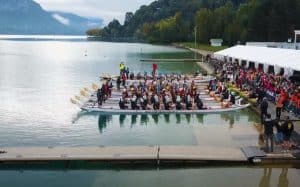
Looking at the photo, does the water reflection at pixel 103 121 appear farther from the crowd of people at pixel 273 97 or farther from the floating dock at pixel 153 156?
the crowd of people at pixel 273 97

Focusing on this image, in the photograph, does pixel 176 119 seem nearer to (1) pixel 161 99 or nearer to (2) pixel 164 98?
(2) pixel 164 98

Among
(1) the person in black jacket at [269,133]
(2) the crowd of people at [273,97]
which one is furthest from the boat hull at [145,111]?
(1) the person in black jacket at [269,133]

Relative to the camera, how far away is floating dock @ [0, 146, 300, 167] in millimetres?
17312

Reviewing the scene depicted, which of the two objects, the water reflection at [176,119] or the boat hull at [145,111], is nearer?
the water reflection at [176,119]

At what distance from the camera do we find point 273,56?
3797 centimetres

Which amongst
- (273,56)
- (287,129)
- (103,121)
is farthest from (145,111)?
(273,56)

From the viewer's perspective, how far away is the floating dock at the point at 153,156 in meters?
17.3

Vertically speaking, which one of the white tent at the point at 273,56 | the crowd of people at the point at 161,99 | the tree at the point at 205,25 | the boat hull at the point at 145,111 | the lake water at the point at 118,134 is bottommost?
the lake water at the point at 118,134

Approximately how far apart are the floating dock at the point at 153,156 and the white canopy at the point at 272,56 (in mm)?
12807

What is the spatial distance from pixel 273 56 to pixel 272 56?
0.82 ft

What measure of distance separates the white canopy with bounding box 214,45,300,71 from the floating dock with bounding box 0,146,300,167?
12.8 metres

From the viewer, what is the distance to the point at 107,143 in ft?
69.3

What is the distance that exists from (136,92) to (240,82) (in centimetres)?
992

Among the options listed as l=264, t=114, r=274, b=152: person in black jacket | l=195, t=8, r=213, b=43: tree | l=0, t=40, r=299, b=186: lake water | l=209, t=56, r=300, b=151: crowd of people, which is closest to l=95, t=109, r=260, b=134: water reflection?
l=0, t=40, r=299, b=186: lake water
